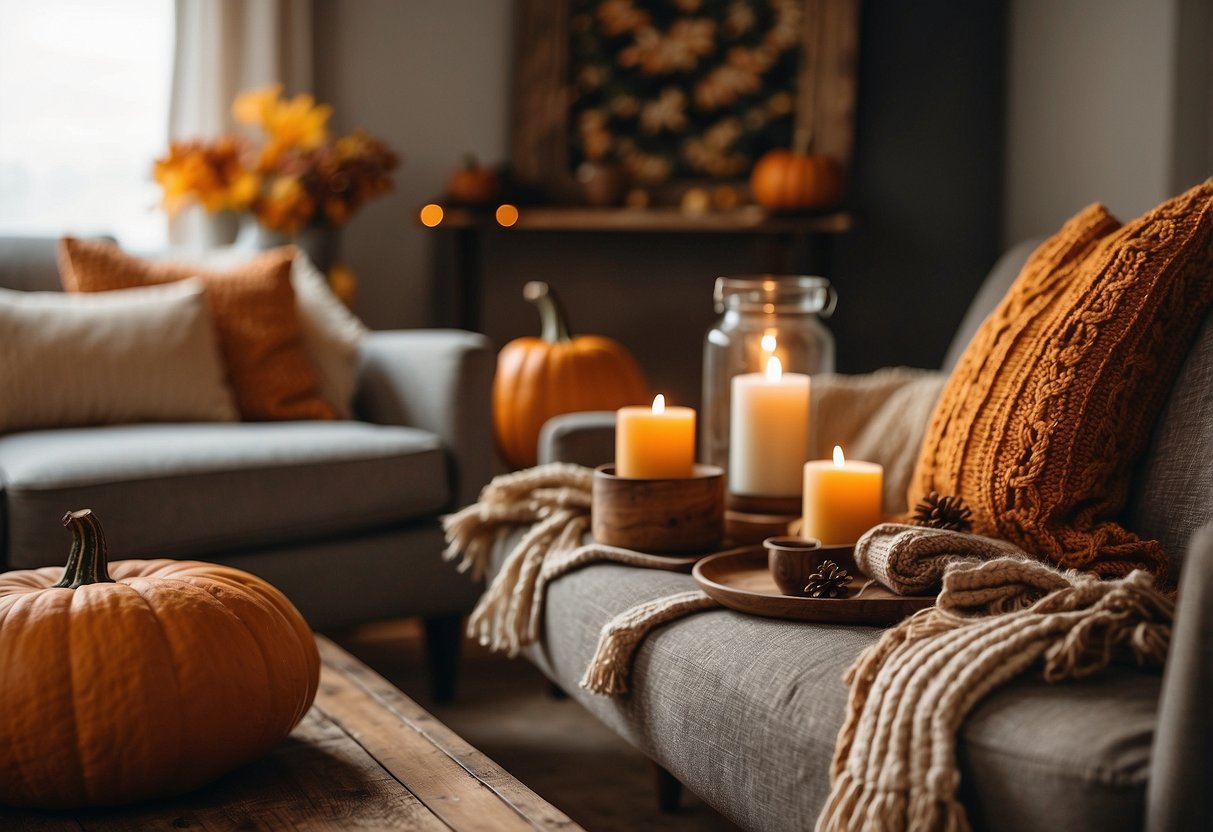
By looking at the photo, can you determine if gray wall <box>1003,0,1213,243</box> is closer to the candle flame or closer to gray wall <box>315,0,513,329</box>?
gray wall <box>315,0,513,329</box>

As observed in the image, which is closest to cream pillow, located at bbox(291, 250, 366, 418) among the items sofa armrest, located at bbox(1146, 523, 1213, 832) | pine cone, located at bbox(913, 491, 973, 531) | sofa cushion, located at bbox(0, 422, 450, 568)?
sofa cushion, located at bbox(0, 422, 450, 568)

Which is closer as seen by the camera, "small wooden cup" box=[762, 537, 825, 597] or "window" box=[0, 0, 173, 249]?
"small wooden cup" box=[762, 537, 825, 597]

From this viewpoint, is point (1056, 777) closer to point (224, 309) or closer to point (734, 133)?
point (224, 309)

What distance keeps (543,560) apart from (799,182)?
78.8 inches

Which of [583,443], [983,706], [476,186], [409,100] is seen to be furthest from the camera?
[409,100]

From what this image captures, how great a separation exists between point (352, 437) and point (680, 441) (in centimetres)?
83

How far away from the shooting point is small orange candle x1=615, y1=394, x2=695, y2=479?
1502 millimetres

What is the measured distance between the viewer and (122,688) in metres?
1.04

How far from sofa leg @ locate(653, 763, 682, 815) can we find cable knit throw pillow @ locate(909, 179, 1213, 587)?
62 centimetres

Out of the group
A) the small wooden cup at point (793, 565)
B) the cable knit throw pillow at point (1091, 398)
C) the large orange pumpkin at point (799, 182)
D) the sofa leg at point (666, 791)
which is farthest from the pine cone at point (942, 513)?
the large orange pumpkin at point (799, 182)

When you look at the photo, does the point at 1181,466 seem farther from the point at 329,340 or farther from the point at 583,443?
the point at 329,340

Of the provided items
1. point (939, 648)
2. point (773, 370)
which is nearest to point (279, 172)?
point (773, 370)

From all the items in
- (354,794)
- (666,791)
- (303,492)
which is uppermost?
(303,492)

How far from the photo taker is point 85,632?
1.05 m
